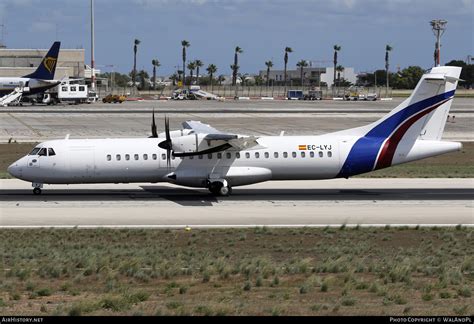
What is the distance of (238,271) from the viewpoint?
72.1ft

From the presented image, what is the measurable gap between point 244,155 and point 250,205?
3.24 meters

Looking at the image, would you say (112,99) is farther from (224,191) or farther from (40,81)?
(224,191)

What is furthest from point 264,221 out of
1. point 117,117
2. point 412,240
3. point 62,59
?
point 62,59

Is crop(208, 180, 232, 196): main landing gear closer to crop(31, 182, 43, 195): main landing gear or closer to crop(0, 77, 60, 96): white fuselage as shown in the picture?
crop(31, 182, 43, 195): main landing gear

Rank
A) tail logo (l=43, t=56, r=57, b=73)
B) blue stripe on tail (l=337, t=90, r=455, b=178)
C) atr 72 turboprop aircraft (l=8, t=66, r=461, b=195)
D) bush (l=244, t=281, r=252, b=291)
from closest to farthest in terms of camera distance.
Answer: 1. bush (l=244, t=281, r=252, b=291)
2. atr 72 turboprop aircraft (l=8, t=66, r=461, b=195)
3. blue stripe on tail (l=337, t=90, r=455, b=178)
4. tail logo (l=43, t=56, r=57, b=73)

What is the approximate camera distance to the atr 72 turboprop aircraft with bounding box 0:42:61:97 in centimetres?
12325

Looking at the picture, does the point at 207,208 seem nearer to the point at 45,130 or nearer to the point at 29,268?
the point at 29,268

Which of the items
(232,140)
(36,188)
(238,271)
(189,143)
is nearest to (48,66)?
(36,188)

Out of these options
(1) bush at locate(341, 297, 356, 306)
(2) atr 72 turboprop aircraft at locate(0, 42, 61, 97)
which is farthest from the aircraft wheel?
(2) atr 72 turboprop aircraft at locate(0, 42, 61, 97)

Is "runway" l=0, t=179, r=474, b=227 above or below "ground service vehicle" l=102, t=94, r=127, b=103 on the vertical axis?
below

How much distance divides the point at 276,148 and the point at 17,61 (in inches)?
5962

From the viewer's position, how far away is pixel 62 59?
585 feet

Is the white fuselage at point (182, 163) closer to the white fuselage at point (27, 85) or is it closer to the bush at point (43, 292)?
the bush at point (43, 292)

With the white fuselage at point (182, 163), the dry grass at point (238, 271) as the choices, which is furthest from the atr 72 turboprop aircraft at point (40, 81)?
the dry grass at point (238, 271)
